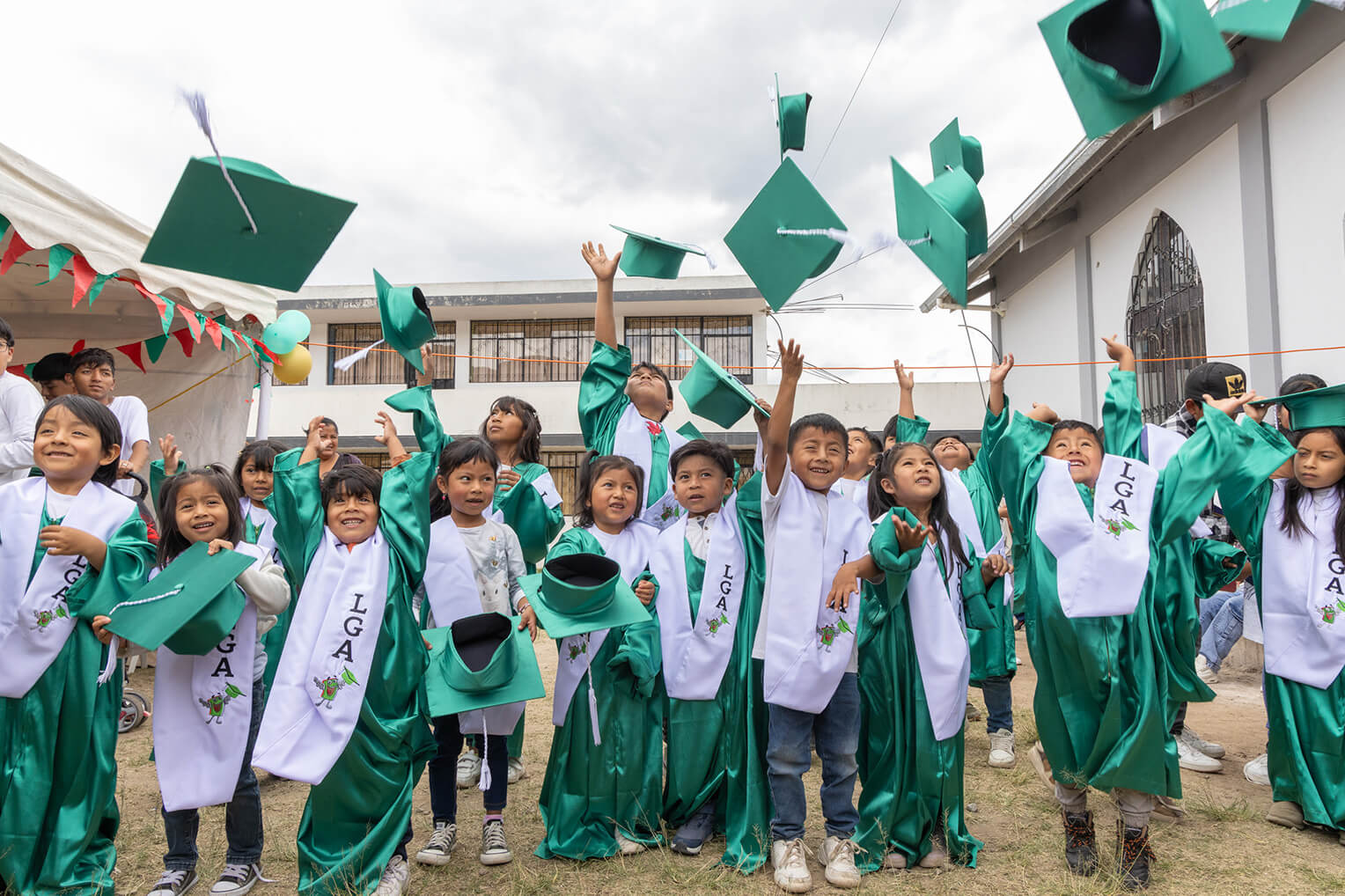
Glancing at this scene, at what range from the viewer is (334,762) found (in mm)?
2512

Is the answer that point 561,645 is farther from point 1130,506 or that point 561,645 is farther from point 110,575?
point 1130,506

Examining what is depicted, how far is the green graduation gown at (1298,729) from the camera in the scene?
2.97m

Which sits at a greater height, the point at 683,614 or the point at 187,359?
the point at 187,359


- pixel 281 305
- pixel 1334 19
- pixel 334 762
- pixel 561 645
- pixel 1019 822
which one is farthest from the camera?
pixel 281 305

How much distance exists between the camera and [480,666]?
2.72 metres

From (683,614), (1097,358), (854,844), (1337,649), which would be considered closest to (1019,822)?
(854,844)

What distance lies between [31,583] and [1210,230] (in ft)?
26.1

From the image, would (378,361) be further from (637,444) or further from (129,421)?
(637,444)

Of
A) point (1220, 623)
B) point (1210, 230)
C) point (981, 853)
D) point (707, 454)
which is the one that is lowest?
point (981, 853)

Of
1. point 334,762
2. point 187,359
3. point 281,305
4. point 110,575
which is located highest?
point 281,305

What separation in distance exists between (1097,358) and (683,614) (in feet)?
26.4

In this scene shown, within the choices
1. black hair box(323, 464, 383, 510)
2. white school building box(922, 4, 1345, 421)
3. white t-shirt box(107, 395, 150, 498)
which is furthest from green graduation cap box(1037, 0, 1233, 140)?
white t-shirt box(107, 395, 150, 498)

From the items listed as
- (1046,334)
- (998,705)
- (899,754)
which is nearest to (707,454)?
(899,754)

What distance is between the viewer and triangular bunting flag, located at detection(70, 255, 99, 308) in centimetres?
464
